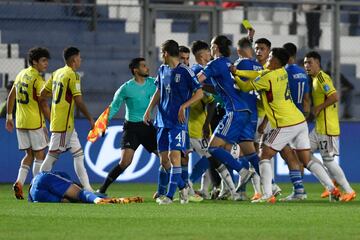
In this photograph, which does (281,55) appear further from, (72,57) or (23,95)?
(23,95)

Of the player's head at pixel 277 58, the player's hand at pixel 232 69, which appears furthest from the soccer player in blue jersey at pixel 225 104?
the player's head at pixel 277 58

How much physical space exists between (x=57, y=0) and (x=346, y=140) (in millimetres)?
5851

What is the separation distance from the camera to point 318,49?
22062 mm

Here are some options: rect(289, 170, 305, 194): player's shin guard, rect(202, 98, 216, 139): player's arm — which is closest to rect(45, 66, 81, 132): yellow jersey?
rect(202, 98, 216, 139): player's arm

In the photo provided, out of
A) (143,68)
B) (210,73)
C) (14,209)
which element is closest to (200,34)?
(143,68)

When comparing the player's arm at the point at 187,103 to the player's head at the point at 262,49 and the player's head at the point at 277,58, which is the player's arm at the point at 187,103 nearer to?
the player's head at the point at 277,58

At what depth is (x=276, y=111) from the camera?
47.8 feet

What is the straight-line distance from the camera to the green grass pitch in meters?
10.2

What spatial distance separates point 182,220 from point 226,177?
383cm

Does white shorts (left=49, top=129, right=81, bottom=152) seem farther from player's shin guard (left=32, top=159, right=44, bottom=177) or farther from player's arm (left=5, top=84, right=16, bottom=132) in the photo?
player's arm (left=5, top=84, right=16, bottom=132)

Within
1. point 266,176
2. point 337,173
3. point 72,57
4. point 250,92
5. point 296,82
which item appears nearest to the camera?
point 266,176

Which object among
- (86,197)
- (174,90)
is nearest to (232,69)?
(174,90)

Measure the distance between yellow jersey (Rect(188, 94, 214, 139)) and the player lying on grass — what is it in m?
2.09

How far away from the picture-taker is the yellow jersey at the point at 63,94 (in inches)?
623
